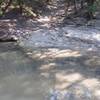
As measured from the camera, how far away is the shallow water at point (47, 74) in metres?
5.30

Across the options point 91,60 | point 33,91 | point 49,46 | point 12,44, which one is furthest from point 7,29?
point 33,91

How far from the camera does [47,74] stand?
20.1ft

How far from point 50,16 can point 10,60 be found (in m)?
3.84

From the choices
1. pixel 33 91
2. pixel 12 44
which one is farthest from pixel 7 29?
pixel 33 91

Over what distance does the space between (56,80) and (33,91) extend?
0.58 meters

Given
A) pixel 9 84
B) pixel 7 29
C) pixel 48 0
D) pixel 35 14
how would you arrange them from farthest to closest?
1. pixel 48 0
2. pixel 35 14
3. pixel 7 29
4. pixel 9 84

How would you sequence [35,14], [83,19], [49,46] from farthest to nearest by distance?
[35,14] < [83,19] < [49,46]

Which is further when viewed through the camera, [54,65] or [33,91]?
[54,65]

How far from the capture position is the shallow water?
5305 millimetres

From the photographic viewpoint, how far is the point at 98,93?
5254 mm

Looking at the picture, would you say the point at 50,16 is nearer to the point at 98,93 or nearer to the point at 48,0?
the point at 48,0

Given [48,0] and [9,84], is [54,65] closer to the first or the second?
[9,84]

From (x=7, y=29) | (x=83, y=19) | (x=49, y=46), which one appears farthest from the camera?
(x=83, y=19)

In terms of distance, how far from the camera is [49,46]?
7.62m
